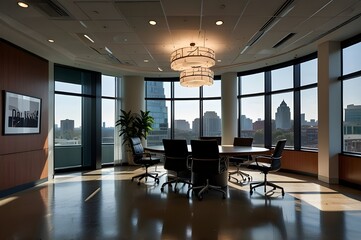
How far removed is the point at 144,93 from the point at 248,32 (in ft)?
17.3

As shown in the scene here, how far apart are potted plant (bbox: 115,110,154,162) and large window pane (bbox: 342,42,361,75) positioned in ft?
20.1

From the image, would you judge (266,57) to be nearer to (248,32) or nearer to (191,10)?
(248,32)

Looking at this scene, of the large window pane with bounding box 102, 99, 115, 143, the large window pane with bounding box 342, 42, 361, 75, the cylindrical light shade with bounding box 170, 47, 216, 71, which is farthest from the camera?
the large window pane with bounding box 102, 99, 115, 143

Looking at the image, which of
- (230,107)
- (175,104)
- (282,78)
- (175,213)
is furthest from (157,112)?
(175,213)

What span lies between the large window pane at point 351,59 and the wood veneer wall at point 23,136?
7.68 m

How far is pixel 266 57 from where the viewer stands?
24.1ft

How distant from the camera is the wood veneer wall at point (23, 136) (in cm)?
515

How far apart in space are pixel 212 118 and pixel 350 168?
16.8 feet

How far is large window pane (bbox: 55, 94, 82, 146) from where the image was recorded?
25.3ft

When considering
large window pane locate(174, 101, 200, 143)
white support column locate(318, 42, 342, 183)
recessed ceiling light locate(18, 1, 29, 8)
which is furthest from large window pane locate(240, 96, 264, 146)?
recessed ceiling light locate(18, 1, 29, 8)

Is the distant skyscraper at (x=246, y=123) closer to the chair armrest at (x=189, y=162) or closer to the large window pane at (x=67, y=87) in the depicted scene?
the chair armrest at (x=189, y=162)

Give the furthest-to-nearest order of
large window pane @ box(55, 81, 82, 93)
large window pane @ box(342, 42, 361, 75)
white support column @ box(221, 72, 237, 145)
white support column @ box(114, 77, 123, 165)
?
1. white support column @ box(114, 77, 123, 165)
2. white support column @ box(221, 72, 237, 145)
3. large window pane @ box(55, 81, 82, 93)
4. large window pane @ box(342, 42, 361, 75)

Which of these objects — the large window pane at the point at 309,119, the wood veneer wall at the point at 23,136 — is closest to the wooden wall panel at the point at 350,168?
the large window pane at the point at 309,119

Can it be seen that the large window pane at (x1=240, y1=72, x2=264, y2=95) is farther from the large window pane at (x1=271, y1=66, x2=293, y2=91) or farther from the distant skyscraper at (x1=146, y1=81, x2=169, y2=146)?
the distant skyscraper at (x1=146, y1=81, x2=169, y2=146)
